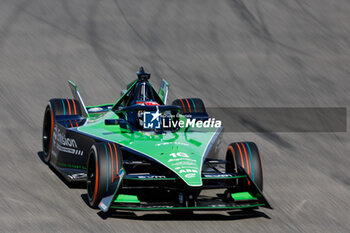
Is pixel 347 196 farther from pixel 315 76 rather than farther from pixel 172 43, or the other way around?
pixel 172 43

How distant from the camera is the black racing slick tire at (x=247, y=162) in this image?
1080cm

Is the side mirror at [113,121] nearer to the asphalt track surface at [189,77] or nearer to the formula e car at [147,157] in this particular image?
the formula e car at [147,157]

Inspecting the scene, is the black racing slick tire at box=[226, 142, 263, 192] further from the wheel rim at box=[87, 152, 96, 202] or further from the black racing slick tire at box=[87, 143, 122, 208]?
the wheel rim at box=[87, 152, 96, 202]

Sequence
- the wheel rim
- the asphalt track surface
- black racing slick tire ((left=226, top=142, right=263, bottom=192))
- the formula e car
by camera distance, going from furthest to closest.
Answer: black racing slick tire ((left=226, top=142, right=263, bottom=192))
the wheel rim
the asphalt track surface
the formula e car

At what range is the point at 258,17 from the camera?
2483 cm

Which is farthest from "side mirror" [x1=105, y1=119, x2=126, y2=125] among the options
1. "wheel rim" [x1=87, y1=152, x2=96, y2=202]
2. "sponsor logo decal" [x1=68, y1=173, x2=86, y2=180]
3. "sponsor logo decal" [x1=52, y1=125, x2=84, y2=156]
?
"wheel rim" [x1=87, y1=152, x2=96, y2=202]

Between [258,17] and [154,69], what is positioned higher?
[258,17]

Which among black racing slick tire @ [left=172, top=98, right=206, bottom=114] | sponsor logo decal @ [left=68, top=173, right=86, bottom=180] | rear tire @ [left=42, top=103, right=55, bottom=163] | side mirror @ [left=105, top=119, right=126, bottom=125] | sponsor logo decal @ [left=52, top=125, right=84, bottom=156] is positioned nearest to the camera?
sponsor logo decal @ [left=68, top=173, right=86, bottom=180]

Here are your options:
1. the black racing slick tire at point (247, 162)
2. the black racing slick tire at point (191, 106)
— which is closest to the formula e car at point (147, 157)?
the black racing slick tire at point (247, 162)

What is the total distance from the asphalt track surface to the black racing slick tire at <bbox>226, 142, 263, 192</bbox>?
53 cm

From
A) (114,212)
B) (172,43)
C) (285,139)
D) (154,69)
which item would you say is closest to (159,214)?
(114,212)

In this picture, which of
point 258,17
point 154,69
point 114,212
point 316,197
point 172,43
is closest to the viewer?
point 114,212

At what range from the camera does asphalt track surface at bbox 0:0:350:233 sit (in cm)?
1044

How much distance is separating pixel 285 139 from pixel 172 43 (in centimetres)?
777
